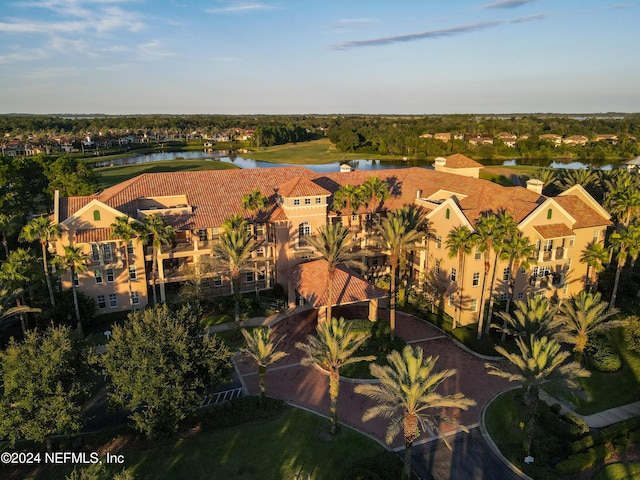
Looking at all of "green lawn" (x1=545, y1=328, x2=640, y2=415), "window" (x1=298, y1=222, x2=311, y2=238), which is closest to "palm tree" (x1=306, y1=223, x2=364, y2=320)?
"window" (x1=298, y1=222, x2=311, y2=238)

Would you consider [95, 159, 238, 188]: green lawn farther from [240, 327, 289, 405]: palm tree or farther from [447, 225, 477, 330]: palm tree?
[447, 225, 477, 330]: palm tree

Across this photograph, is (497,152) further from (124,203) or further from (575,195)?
(124,203)

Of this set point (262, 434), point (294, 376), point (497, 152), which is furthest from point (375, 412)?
point (497, 152)

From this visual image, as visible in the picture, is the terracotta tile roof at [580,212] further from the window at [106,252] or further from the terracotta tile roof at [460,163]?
the window at [106,252]

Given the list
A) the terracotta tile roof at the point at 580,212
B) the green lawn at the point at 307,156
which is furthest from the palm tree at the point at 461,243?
the green lawn at the point at 307,156

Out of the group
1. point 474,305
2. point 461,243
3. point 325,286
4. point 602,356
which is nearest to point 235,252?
point 325,286

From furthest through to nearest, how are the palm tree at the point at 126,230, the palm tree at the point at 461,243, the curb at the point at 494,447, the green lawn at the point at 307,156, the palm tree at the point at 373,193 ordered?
1. the green lawn at the point at 307,156
2. the palm tree at the point at 373,193
3. the palm tree at the point at 126,230
4. the palm tree at the point at 461,243
5. the curb at the point at 494,447
